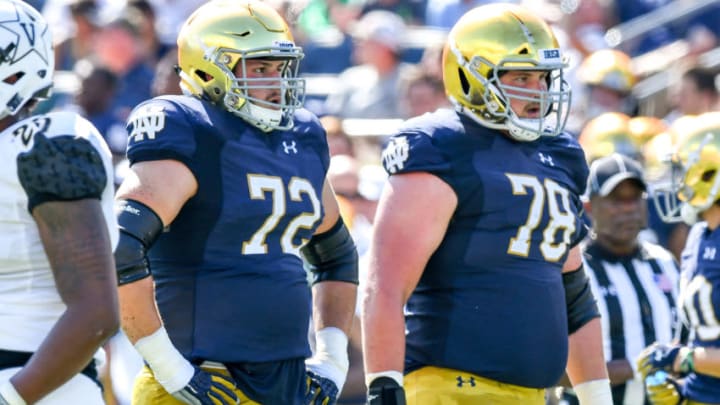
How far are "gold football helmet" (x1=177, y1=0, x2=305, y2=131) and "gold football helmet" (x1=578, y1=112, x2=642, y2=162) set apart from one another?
12.3ft

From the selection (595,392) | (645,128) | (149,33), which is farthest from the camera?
(149,33)

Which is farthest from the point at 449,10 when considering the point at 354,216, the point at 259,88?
the point at 259,88

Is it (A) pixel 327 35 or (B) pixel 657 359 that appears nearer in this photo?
(B) pixel 657 359

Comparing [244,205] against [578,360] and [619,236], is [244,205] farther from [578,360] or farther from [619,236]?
[619,236]

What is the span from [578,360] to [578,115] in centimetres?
561

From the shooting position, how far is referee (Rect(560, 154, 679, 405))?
20.8 feet

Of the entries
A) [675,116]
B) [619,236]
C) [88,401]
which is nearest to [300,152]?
[88,401]

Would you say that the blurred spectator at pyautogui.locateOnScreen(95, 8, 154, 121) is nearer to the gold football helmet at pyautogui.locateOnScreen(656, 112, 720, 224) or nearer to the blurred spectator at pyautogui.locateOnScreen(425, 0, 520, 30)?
the blurred spectator at pyautogui.locateOnScreen(425, 0, 520, 30)

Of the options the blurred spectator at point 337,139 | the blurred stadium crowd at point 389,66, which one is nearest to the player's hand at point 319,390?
the blurred stadium crowd at point 389,66

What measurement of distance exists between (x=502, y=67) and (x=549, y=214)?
472 mm

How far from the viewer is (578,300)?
4.88m

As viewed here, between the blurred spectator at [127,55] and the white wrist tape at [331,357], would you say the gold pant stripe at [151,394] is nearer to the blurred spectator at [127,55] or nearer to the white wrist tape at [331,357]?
the white wrist tape at [331,357]

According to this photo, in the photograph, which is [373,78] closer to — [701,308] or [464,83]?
[701,308]

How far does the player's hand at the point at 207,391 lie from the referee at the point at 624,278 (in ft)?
8.39
